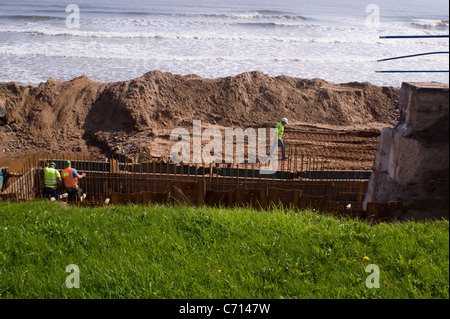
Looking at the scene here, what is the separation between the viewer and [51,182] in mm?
9914

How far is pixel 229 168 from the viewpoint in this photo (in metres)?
10.1

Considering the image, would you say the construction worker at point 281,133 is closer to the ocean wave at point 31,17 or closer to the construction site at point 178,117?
the construction site at point 178,117

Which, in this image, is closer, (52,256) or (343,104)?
(52,256)

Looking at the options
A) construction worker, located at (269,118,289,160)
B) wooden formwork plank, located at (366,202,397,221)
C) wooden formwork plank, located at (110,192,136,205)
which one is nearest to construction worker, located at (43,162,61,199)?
wooden formwork plank, located at (110,192,136,205)

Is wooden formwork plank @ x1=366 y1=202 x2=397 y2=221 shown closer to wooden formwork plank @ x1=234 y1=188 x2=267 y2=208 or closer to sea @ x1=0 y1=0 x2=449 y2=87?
wooden formwork plank @ x1=234 y1=188 x2=267 y2=208

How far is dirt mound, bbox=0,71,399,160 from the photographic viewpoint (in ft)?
52.2

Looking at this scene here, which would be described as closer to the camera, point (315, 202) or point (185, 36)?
point (315, 202)

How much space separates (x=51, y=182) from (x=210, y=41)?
1007 inches

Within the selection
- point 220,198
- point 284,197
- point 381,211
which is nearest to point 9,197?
point 220,198

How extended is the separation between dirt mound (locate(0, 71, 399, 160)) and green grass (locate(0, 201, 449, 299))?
28.0 feet

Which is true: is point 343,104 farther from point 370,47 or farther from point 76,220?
point 370,47

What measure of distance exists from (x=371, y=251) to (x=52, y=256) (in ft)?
13.3

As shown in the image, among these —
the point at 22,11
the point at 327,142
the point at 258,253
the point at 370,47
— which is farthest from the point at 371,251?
the point at 22,11

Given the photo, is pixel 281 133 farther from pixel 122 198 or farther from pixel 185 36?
pixel 185 36
